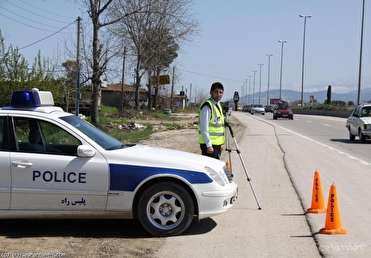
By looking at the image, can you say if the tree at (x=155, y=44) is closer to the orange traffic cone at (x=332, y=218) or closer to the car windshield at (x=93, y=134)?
the car windshield at (x=93, y=134)

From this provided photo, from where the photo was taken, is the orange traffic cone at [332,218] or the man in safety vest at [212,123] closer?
the orange traffic cone at [332,218]

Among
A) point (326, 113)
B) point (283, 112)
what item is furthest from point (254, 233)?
point (326, 113)

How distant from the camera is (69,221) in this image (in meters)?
7.99

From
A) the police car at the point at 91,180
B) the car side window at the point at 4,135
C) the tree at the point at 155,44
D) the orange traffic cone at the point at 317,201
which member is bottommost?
the orange traffic cone at the point at 317,201

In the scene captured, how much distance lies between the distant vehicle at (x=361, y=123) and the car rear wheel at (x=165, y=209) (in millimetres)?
19527

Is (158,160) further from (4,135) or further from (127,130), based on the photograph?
(127,130)

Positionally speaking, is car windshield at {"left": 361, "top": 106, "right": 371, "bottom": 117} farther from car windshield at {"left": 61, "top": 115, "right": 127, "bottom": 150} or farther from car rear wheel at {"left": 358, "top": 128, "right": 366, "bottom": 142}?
car windshield at {"left": 61, "top": 115, "right": 127, "bottom": 150}

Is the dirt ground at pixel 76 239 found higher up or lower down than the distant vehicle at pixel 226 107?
lower down

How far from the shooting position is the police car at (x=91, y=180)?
7.04 m

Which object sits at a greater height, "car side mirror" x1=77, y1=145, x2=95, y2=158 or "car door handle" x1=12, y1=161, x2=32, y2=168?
"car side mirror" x1=77, y1=145, x2=95, y2=158

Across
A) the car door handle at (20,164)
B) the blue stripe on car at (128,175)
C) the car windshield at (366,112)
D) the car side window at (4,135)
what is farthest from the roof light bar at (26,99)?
the car windshield at (366,112)

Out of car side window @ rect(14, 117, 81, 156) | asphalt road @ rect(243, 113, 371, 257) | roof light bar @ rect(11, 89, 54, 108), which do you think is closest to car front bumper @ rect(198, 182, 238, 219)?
asphalt road @ rect(243, 113, 371, 257)

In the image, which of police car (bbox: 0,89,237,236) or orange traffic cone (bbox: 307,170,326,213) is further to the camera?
orange traffic cone (bbox: 307,170,326,213)

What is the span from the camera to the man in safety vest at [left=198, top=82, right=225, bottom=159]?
8836mm
